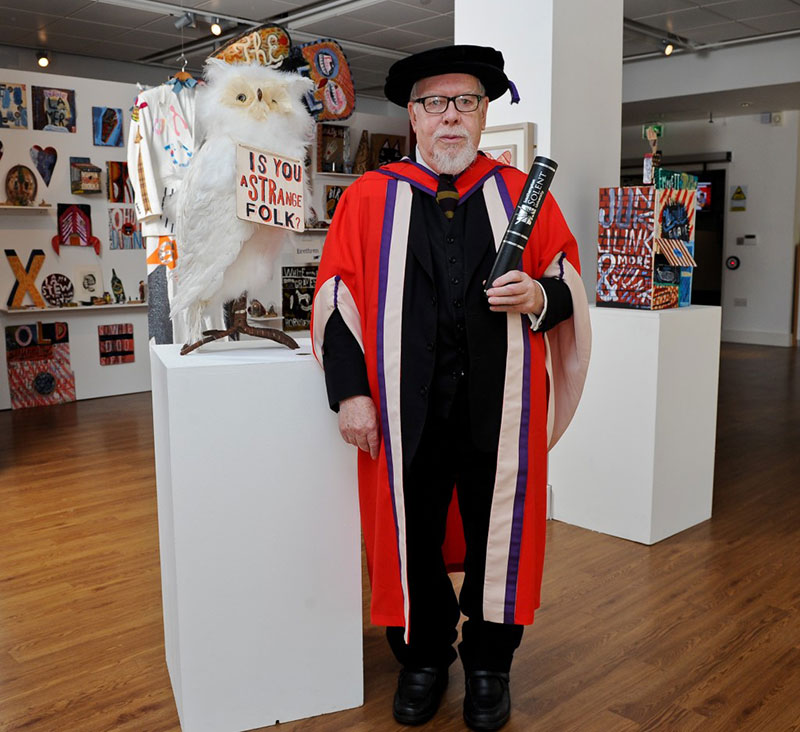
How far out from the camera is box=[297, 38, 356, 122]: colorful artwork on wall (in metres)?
2.22

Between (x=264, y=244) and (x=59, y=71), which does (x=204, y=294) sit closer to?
(x=264, y=244)

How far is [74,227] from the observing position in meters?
6.32

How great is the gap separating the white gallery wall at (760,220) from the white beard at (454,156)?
30.0ft

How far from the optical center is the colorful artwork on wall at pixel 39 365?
6145 mm

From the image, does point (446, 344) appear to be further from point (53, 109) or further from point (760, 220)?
point (760, 220)

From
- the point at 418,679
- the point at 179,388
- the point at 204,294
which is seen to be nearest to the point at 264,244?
the point at 204,294

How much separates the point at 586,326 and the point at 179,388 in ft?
3.08

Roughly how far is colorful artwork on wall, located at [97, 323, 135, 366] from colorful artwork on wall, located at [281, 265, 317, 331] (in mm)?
1229

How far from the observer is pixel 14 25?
311 inches

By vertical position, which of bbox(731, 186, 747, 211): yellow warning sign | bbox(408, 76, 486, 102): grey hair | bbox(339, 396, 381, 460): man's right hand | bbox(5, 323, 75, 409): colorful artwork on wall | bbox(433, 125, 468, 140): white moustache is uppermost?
bbox(731, 186, 747, 211): yellow warning sign

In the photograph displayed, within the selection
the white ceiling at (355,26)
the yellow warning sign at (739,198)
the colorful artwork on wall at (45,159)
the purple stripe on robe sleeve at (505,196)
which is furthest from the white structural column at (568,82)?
the yellow warning sign at (739,198)

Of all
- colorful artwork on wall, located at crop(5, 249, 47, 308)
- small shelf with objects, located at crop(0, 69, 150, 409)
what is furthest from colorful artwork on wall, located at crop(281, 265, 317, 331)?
colorful artwork on wall, located at crop(5, 249, 47, 308)

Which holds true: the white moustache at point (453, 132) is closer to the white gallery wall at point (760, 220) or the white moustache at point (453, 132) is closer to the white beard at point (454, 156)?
the white beard at point (454, 156)

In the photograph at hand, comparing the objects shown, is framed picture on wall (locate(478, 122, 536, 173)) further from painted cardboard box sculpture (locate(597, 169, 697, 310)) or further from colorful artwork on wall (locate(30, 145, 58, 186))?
colorful artwork on wall (locate(30, 145, 58, 186))
